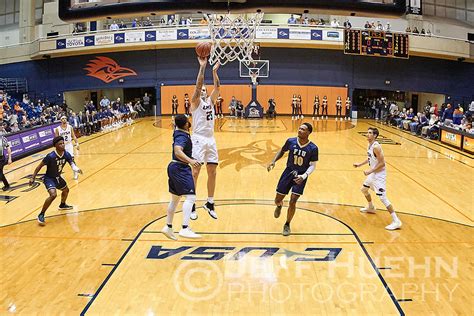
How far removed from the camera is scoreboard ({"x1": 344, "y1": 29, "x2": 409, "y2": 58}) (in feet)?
93.1

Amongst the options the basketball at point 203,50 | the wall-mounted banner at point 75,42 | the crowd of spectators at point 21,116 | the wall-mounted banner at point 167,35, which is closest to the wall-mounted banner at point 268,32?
the wall-mounted banner at point 167,35

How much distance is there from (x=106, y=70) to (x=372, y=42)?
61.5ft

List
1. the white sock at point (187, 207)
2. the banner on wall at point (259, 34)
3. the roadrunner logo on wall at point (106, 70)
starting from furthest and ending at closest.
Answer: the roadrunner logo on wall at point (106, 70) < the banner on wall at point (259, 34) < the white sock at point (187, 207)

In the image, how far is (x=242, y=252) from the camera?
21.5 feet

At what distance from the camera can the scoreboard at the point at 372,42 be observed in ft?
93.1

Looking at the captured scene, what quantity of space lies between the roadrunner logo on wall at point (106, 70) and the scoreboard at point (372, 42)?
15305 millimetres

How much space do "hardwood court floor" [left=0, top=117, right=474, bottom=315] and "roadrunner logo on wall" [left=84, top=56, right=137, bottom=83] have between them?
21.7m

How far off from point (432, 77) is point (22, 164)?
93.3 ft

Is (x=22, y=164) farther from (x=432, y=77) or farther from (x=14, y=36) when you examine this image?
(x=432, y=77)

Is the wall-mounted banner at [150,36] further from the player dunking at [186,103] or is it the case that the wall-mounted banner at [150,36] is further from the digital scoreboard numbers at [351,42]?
the digital scoreboard numbers at [351,42]

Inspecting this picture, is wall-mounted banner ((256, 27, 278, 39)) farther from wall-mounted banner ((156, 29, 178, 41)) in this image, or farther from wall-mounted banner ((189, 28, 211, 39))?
wall-mounted banner ((156, 29, 178, 41))

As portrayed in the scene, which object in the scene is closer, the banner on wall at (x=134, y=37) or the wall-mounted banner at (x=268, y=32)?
the wall-mounted banner at (x=268, y=32)

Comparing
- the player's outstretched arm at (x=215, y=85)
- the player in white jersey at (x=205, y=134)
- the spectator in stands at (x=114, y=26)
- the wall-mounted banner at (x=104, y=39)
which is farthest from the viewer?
the spectator in stands at (x=114, y=26)

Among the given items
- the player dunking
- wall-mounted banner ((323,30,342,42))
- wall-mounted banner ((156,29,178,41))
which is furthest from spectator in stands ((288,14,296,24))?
the player dunking
